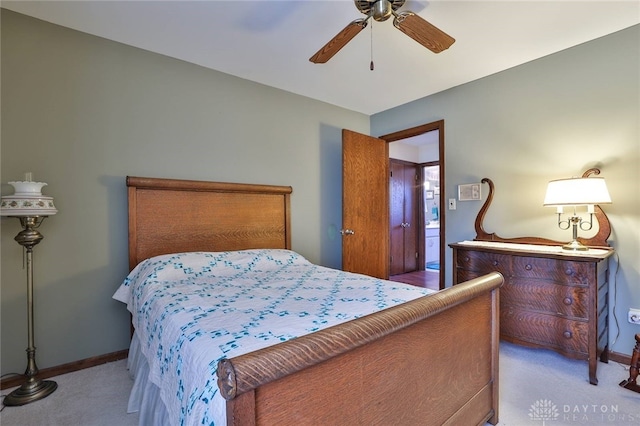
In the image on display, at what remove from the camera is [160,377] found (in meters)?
1.24

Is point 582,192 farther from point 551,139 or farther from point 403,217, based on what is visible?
point 403,217

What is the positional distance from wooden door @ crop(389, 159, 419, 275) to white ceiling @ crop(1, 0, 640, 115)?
2489mm

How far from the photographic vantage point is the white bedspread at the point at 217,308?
0.95 metres

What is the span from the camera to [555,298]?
2.11 meters

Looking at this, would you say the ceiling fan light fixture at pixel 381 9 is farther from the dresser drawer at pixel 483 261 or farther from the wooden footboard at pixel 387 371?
the dresser drawer at pixel 483 261

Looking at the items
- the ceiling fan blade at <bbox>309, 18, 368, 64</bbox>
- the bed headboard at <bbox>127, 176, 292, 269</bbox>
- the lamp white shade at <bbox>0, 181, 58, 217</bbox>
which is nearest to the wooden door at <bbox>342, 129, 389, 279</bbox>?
the bed headboard at <bbox>127, 176, 292, 269</bbox>

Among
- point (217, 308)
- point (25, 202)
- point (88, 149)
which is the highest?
point (88, 149)

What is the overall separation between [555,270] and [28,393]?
3576mm

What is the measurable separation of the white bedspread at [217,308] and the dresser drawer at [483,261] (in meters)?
1.09

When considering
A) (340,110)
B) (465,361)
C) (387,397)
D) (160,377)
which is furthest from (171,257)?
(340,110)

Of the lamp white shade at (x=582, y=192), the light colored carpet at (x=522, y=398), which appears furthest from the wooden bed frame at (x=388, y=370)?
the lamp white shade at (x=582, y=192)

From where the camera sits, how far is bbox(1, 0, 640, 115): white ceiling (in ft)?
6.32

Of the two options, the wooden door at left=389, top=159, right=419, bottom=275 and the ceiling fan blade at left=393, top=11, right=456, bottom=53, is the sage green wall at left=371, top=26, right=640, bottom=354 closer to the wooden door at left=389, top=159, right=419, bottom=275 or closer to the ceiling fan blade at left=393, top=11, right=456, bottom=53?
the ceiling fan blade at left=393, top=11, right=456, bottom=53

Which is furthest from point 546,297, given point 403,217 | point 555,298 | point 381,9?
point 403,217
